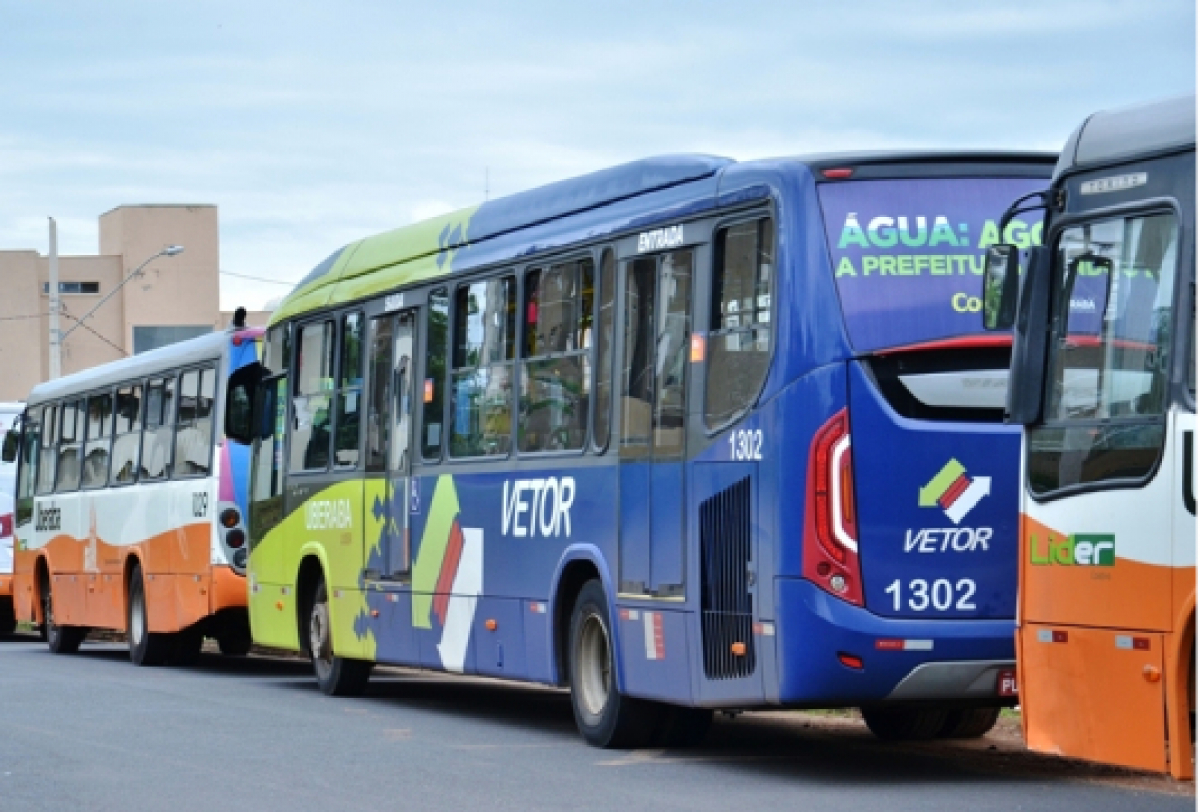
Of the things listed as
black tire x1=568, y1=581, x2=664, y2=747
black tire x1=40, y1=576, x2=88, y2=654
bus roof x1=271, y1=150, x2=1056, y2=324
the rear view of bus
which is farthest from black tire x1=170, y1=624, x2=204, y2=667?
the rear view of bus

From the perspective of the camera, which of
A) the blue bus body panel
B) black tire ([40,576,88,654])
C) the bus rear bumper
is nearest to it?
the bus rear bumper

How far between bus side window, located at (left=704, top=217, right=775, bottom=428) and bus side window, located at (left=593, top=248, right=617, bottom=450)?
1217mm

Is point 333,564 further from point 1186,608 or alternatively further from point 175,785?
point 1186,608

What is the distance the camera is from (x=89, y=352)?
76625 mm

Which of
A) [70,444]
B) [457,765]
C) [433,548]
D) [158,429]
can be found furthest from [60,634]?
[457,765]

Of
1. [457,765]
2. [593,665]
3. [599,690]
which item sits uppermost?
[593,665]

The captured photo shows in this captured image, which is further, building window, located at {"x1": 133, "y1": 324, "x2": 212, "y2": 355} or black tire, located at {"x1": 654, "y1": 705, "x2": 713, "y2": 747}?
building window, located at {"x1": 133, "y1": 324, "x2": 212, "y2": 355}

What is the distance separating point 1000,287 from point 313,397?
31.0ft

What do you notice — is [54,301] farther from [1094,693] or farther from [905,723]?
[1094,693]

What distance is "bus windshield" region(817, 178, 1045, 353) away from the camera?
10500 millimetres

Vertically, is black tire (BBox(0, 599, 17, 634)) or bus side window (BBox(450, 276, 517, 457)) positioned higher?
bus side window (BBox(450, 276, 517, 457))

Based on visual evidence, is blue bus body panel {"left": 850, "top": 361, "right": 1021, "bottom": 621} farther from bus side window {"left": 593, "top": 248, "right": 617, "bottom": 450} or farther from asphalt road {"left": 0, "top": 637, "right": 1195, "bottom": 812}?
bus side window {"left": 593, "top": 248, "right": 617, "bottom": 450}

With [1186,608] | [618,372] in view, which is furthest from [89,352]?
[1186,608]

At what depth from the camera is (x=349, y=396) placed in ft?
55.2
